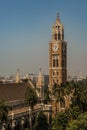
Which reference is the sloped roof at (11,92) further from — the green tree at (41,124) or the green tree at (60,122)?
the green tree at (60,122)

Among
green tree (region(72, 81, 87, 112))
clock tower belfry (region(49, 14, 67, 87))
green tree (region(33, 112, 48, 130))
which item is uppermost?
clock tower belfry (region(49, 14, 67, 87))

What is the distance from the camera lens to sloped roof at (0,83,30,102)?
86.6 m

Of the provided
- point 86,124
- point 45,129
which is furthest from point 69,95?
point 86,124

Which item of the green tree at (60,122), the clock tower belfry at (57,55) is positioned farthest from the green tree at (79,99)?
the green tree at (60,122)

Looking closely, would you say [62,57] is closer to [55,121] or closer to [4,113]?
[55,121]

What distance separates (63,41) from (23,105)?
951 inches

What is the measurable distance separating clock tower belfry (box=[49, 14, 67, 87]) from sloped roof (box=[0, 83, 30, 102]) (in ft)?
34.3

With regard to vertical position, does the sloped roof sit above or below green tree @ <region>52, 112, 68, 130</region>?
above

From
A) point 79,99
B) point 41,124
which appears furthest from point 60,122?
point 79,99

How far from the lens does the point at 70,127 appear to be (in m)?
64.6

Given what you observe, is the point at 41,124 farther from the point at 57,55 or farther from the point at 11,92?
the point at 57,55

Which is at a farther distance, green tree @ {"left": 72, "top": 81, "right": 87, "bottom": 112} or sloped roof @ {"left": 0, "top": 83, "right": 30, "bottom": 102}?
green tree @ {"left": 72, "top": 81, "right": 87, "bottom": 112}

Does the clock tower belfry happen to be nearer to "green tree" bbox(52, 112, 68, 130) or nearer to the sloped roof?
the sloped roof

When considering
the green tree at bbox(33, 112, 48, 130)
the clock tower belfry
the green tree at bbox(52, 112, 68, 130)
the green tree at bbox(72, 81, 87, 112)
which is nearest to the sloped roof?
the green tree at bbox(33, 112, 48, 130)
